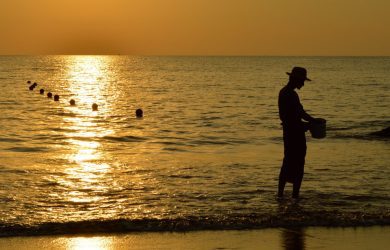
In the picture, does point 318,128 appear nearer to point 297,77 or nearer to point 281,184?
point 297,77

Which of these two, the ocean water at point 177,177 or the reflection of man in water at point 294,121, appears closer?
the ocean water at point 177,177

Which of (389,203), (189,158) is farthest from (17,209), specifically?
(189,158)

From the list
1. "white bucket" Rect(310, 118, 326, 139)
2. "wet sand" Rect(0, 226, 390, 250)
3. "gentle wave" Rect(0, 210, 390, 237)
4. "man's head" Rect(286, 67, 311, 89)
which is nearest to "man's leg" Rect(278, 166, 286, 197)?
"white bucket" Rect(310, 118, 326, 139)

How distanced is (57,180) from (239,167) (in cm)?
440

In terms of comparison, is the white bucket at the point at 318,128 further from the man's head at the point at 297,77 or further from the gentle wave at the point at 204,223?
the gentle wave at the point at 204,223

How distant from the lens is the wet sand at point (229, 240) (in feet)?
31.5

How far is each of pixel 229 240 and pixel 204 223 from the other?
107 cm

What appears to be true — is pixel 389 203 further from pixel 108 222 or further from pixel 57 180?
pixel 57 180

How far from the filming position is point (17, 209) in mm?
12195

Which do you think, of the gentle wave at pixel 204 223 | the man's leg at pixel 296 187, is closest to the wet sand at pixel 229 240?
the gentle wave at pixel 204 223

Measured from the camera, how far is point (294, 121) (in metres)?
12.2

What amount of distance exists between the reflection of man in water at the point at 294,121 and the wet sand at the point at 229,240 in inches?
76.7

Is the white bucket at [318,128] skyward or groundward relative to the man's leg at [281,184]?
skyward

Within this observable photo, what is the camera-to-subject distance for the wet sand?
31.5 ft
